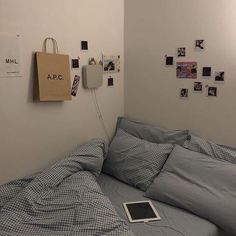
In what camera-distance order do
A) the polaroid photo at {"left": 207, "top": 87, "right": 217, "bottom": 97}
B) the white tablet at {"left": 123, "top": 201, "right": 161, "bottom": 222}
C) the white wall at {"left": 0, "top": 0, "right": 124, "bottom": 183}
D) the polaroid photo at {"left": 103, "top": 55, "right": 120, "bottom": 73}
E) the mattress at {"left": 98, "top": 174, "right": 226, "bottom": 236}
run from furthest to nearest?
1. the polaroid photo at {"left": 103, "top": 55, "right": 120, "bottom": 73}
2. the polaroid photo at {"left": 207, "top": 87, "right": 217, "bottom": 97}
3. the white wall at {"left": 0, "top": 0, "right": 124, "bottom": 183}
4. the white tablet at {"left": 123, "top": 201, "right": 161, "bottom": 222}
5. the mattress at {"left": 98, "top": 174, "right": 226, "bottom": 236}

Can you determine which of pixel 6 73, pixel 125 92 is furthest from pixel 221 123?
pixel 6 73

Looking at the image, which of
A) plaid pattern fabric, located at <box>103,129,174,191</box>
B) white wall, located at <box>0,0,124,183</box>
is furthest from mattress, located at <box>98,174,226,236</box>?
white wall, located at <box>0,0,124,183</box>

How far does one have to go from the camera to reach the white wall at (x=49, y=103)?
5.83 feet

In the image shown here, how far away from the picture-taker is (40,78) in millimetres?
1850

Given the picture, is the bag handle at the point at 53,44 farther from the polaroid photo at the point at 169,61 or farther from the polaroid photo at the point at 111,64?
the polaroid photo at the point at 169,61

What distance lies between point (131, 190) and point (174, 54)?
A: 1.08 m

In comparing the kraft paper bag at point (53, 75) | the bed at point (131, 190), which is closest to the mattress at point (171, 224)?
the bed at point (131, 190)

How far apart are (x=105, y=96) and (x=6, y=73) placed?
→ 91cm

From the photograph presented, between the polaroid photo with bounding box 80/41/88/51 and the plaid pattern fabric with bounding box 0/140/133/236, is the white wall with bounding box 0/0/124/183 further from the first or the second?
the plaid pattern fabric with bounding box 0/140/133/236

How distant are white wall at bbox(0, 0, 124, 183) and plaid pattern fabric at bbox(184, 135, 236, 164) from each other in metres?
0.79

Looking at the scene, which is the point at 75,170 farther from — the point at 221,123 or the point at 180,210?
the point at 221,123

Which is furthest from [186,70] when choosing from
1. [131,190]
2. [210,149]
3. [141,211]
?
[141,211]

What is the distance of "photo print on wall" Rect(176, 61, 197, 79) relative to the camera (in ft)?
6.86

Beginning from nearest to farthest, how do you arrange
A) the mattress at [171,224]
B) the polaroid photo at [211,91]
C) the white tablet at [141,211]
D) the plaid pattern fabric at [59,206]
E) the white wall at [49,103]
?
the plaid pattern fabric at [59,206]
the mattress at [171,224]
the white tablet at [141,211]
the white wall at [49,103]
the polaroid photo at [211,91]
